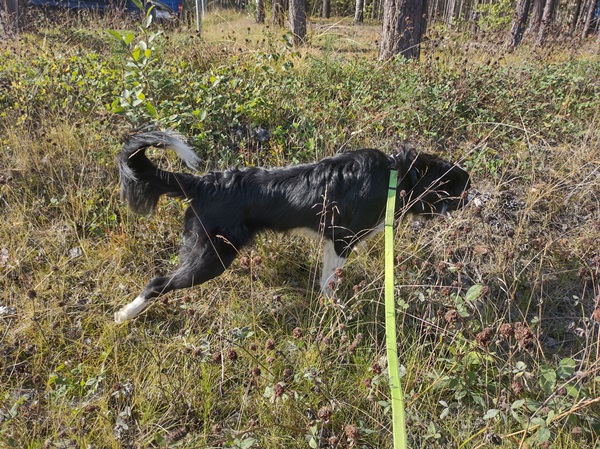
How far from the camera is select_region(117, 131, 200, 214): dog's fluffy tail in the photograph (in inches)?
84.3

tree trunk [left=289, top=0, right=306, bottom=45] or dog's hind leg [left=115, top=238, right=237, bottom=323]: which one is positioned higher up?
tree trunk [left=289, top=0, right=306, bottom=45]

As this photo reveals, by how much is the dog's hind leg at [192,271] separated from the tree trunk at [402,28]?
4.12 meters

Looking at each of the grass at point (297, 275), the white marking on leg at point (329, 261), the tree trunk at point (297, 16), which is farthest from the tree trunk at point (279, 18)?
the white marking on leg at point (329, 261)

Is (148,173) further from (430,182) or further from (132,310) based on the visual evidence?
(430,182)

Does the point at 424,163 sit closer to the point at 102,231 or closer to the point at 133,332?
the point at 133,332

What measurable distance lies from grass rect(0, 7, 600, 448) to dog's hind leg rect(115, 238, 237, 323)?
5.3 inches

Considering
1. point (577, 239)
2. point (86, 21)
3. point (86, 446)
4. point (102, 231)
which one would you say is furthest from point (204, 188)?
point (86, 21)

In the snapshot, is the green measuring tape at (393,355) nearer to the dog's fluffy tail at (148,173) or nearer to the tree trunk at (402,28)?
the dog's fluffy tail at (148,173)

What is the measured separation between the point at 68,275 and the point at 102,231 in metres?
0.45

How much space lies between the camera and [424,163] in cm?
288

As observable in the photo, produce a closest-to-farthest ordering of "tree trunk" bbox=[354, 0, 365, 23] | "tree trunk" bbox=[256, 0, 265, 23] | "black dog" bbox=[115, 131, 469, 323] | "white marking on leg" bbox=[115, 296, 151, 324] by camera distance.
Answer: "black dog" bbox=[115, 131, 469, 323]
"white marking on leg" bbox=[115, 296, 151, 324]
"tree trunk" bbox=[256, 0, 265, 23]
"tree trunk" bbox=[354, 0, 365, 23]

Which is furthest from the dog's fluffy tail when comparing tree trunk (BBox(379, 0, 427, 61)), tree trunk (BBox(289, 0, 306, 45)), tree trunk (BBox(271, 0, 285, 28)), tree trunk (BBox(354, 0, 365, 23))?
tree trunk (BBox(354, 0, 365, 23))

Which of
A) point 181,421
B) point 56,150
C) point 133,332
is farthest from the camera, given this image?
point 56,150

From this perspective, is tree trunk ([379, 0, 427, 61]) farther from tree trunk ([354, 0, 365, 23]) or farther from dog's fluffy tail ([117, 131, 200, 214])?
tree trunk ([354, 0, 365, 23])
